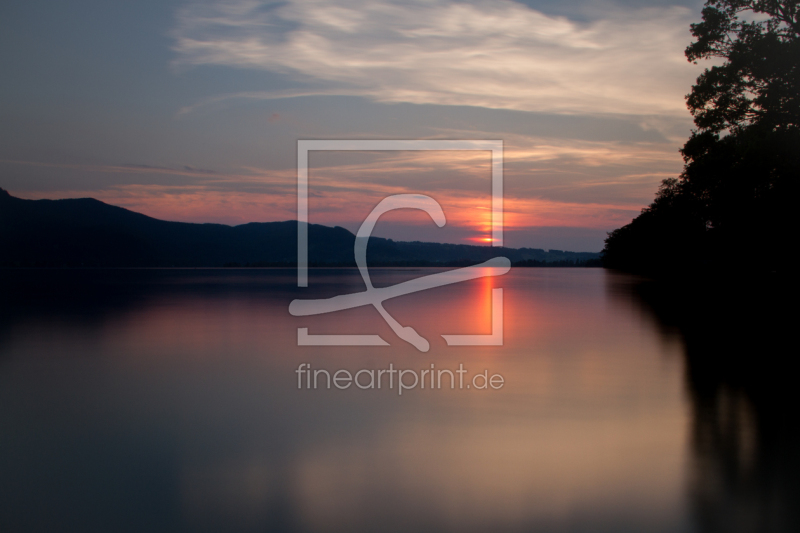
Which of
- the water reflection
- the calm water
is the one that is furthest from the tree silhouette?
the calm water

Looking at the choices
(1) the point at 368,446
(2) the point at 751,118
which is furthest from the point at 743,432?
(2) the point at 751,118

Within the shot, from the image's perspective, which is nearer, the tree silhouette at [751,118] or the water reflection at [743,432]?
the water reflection at [743,432]

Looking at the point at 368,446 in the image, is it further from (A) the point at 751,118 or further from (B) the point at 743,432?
(A) the point at 751,118

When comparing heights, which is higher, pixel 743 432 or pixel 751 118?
pixel 751 118

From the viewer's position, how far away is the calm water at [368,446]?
169 inches

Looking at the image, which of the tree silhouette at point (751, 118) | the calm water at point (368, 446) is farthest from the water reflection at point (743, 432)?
the tree silhouette at point (751, 118)

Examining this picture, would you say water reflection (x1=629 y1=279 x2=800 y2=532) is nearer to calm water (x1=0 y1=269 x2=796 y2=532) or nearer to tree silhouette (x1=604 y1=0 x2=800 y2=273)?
calm water (x1=0 y1=269 x2=796 y2=532)

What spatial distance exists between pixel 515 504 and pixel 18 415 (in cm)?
553

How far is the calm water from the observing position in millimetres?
4285

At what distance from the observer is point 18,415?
271 inches

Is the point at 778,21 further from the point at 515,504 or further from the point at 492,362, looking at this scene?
the point at 515,504

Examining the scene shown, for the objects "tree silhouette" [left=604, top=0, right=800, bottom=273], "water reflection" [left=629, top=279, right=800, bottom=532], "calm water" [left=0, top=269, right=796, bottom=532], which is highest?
"tree silhouette" [left=604, top=0, right=800, bottom=273]

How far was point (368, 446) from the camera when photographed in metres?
5.77

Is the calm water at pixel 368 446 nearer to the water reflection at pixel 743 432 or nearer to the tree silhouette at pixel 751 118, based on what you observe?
the water reflection at pixel 743 432
